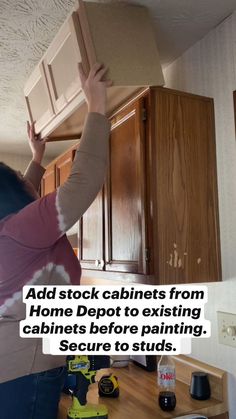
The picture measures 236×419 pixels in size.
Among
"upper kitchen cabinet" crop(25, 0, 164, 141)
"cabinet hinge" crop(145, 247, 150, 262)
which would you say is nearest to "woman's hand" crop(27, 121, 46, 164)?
"upper kitchen cabinet" crop(25, 0, 164, 141)

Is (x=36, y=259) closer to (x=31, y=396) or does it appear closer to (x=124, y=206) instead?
(x=31, y=396)

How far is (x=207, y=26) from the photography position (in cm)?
145

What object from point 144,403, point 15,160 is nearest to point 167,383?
point 144,403

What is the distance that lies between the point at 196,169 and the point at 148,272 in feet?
1.47

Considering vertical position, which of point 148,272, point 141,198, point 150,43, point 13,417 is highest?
point 150,43

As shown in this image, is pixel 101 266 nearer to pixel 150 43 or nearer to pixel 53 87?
pixel 53 87

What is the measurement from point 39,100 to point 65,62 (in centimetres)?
33

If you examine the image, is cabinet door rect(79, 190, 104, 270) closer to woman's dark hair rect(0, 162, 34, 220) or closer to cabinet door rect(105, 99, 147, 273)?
cabinet door rect(105, 99, 147, 273)

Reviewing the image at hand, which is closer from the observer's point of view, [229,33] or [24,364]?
[24,364]

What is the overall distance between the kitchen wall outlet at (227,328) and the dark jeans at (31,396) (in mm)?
676

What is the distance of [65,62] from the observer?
1246mm

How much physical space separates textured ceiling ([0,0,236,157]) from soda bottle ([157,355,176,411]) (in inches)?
54.2

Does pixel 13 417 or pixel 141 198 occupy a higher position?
pixel 141 198

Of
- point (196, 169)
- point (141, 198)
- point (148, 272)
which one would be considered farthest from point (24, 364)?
point (196, 169)
